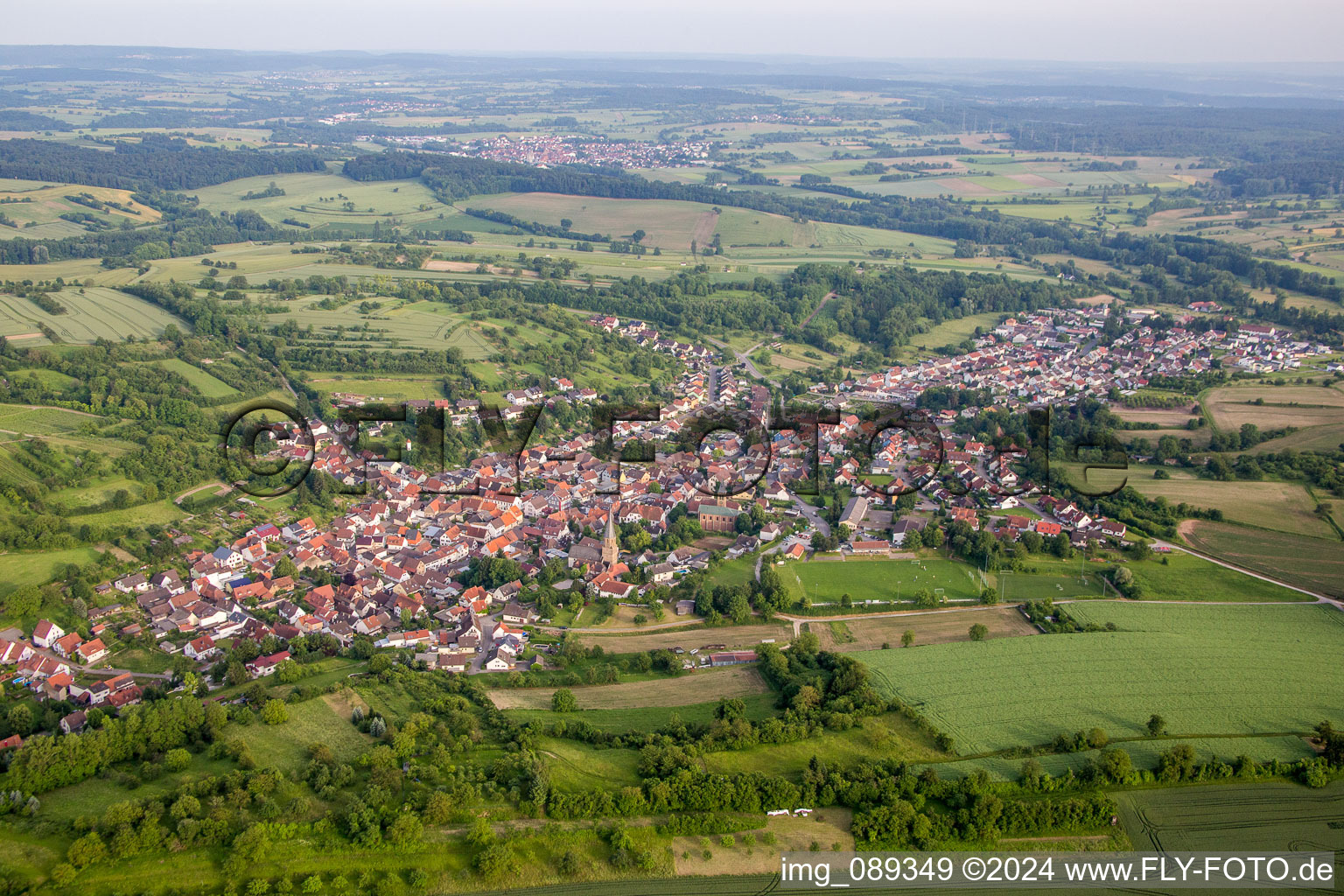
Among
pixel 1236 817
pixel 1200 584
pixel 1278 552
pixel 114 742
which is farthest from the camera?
pixel 1278 552

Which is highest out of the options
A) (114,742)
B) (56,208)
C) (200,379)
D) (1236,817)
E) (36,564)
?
(56,208)

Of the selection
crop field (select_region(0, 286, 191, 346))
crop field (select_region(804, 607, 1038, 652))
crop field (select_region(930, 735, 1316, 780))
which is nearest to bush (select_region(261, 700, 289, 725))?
crop field (select_region(804, 607, 1038, 652))

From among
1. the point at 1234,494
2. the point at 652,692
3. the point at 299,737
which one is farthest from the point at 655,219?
the point at 299,737

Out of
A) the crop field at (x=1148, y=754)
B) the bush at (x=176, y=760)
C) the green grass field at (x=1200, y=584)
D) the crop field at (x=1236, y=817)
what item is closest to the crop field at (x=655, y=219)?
the green grass field at (x=1200, y=584)

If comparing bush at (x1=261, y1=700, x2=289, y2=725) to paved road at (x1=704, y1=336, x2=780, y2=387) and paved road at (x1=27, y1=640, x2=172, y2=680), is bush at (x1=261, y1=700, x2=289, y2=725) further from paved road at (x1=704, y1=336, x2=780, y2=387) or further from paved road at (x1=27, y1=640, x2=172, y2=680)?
paved road at (x1=704, y1=336, x2=780, y2=387)

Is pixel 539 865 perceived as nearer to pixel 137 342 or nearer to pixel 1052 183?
pixel 137 342

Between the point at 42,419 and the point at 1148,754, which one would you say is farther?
the point at 42,419

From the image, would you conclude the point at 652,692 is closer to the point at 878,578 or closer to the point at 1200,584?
the point at 878,578

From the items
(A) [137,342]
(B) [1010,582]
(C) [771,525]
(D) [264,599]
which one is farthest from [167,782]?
(A) [137,342]
